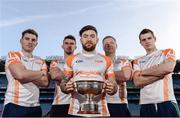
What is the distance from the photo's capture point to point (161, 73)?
13.6 ft

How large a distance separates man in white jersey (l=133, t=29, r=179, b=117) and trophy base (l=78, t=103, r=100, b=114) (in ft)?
3.20

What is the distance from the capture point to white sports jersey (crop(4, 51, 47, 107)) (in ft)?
13.9

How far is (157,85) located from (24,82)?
6.07 ft

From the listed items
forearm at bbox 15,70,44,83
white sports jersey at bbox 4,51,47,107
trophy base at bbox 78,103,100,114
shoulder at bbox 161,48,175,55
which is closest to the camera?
trophy base at bbox 78,103,100,114

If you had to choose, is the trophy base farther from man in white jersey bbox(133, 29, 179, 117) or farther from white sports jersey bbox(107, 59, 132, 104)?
white sports jersey bbox(107, 59, 132, 104)

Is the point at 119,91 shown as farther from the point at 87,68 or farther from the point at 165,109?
the point at 87,68

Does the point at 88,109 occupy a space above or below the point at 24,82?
below

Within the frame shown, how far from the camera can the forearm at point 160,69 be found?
4133 mm

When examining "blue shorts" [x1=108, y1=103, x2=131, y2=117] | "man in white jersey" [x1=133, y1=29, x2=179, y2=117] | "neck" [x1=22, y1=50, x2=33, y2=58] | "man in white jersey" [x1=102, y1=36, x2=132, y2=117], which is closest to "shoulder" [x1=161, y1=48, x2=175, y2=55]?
"man in white jersey" [x1=133, y1=29, x2=179, y2=117]

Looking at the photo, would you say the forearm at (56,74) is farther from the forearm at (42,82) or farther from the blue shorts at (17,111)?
the blue shorts at (17,111)

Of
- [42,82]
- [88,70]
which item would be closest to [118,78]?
[88,70]

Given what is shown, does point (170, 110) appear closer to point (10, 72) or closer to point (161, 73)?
point (161, 73)

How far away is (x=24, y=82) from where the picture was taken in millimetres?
4215

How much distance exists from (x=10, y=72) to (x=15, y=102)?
43 cm
